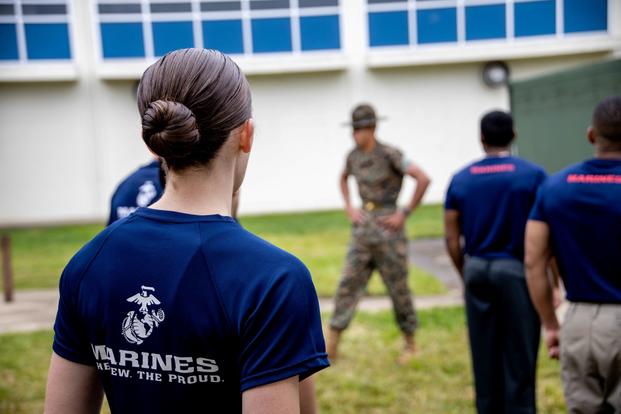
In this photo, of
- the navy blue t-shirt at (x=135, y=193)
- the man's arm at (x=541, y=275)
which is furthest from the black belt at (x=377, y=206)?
the man's arm at (x=541, y=275)

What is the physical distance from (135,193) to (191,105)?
3034 millimetres

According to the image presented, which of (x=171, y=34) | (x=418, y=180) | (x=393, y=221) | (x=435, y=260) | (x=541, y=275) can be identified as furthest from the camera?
(x=171, y=34)

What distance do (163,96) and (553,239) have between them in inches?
101

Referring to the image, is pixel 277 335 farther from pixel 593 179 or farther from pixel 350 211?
pixel 350 211

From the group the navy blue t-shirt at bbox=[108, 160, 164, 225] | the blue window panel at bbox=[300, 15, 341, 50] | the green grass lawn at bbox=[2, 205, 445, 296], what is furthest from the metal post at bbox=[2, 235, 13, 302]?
the blue window panel at bbox=[300, 15, 341, 50]

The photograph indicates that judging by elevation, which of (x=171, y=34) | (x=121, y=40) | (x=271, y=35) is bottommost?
(x=271, y=35)

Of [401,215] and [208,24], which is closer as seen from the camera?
[401,215]

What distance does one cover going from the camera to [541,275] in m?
3.58

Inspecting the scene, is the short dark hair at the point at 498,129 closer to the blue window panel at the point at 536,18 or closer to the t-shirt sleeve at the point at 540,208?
the t-shirt sleeve at the point at 540,208

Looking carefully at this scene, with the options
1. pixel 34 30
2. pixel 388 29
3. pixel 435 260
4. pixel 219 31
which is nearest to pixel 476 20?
pixel 388 29

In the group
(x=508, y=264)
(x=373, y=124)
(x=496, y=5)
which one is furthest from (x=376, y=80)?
(x=508, y=264)

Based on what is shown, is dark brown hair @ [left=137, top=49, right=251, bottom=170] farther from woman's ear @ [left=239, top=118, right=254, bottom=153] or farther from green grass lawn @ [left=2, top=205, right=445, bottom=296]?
green grass lawn @ [left=2, top=205, right=445, bottom=296]

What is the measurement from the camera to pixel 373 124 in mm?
6055

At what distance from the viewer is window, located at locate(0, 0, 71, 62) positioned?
22953 millimetres
